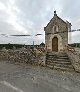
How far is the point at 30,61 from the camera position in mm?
19031

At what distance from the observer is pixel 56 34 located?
885 inches

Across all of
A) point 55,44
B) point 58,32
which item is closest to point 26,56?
point 55,44

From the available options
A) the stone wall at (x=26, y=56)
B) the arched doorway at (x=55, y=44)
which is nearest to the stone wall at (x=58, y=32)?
the arched doorway at (x=55, y=44)

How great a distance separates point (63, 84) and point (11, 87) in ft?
10.4

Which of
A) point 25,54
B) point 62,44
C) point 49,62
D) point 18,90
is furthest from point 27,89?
point 62,44

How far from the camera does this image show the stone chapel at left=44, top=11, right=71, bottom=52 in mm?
21781

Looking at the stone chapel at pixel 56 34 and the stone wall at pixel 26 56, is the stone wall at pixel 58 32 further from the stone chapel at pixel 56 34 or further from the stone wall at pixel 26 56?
the stone wall at pixel 26 56

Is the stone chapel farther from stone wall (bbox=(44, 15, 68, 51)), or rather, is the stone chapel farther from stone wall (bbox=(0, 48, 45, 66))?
stone wall (bbox=(0, 48, 45, 66))

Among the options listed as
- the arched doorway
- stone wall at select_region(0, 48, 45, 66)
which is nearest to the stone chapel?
the arched doorway

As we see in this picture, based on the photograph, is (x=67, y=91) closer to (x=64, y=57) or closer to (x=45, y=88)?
(x=45, y=88)

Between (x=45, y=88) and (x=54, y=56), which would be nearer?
(x=45, y=88)

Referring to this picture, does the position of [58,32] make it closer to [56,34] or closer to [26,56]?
[56,34]

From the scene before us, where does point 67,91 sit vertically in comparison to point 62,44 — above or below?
below

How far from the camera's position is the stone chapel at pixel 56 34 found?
71.5 feet
